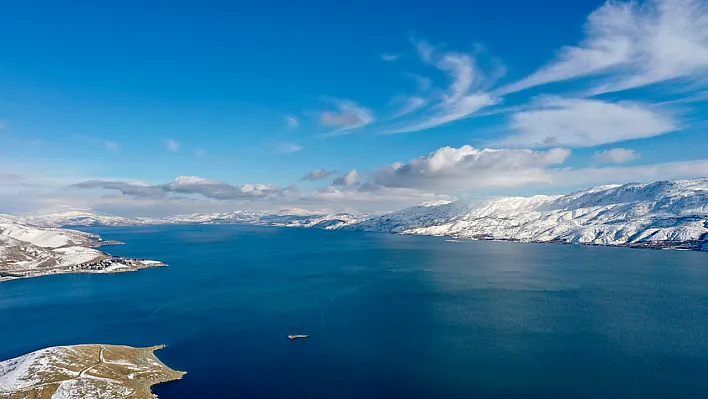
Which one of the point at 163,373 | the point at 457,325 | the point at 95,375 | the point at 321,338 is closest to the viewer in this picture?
the point at 95,375

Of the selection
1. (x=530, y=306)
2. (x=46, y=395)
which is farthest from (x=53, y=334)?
(x=530, y=306)

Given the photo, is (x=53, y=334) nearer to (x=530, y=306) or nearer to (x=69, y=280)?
(x=69, y=280)

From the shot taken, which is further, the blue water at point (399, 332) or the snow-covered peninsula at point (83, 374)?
the blue water at point (399, 332)

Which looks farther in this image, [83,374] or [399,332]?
[399,332]

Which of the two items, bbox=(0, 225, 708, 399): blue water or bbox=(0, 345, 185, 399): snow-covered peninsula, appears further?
bbox=(0, 225, 708, 399): blue water

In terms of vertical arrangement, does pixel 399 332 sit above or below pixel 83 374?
below

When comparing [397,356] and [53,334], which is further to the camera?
[53,334]

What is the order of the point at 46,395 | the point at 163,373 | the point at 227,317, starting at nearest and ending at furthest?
the point at 46,395, the point at 163,373, the point at 227,317

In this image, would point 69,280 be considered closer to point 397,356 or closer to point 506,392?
point 397,356
